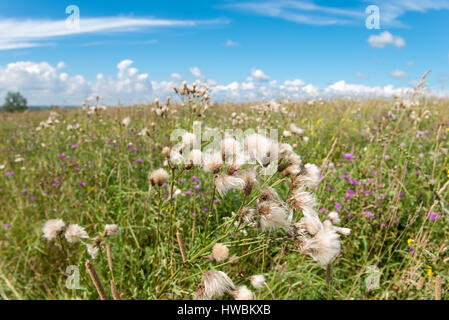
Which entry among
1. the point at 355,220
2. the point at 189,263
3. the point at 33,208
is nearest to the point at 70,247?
the point at 33,208

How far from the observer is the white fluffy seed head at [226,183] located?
3.07ft

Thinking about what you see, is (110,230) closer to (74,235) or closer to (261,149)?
(74,235)

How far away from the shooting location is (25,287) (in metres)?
1.94

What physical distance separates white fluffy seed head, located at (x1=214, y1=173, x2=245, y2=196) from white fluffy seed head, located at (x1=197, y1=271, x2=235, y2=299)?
267mm

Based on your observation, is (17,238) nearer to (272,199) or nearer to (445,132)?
(272,199)

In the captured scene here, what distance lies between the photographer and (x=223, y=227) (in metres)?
1.43

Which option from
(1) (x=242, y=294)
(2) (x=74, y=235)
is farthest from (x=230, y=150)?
(2) (x=74, y=235)

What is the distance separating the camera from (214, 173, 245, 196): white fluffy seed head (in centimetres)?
94

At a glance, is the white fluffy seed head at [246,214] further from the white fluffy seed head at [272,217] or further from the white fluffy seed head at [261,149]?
the white fluffy seed head at [261,149]

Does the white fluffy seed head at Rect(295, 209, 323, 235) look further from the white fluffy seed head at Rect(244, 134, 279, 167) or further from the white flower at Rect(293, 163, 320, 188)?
the white fluffy seed head at Rect(244, 134, 279, 167)

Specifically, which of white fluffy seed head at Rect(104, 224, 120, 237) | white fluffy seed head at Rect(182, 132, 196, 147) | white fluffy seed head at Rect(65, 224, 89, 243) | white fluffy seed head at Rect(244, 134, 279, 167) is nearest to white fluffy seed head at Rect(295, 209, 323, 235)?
white fluffy seed head at Rect(244, 134, 279, 167)

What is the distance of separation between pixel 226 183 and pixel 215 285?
A: 0.33 metres

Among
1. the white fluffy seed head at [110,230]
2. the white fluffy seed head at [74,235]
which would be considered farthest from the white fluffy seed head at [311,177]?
the white fluffy seed head at [74,235]

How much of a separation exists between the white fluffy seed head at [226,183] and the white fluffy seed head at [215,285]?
0.27 metres
